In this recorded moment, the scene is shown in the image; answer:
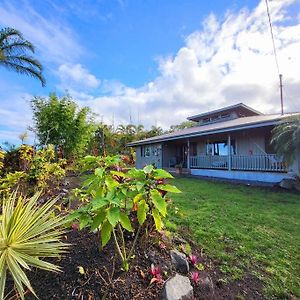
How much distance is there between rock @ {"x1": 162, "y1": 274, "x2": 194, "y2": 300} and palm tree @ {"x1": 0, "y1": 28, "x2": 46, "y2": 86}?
548 inches

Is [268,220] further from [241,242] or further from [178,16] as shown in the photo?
[178,16]

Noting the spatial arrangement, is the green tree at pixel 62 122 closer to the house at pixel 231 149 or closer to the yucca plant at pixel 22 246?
the house at pixel 231 149

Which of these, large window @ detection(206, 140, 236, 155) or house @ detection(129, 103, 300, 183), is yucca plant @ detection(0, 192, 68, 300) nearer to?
house @ detection(129, 103, 300, 183)

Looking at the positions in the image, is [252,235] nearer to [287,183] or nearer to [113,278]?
[113,278]

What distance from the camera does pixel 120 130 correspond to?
103ft

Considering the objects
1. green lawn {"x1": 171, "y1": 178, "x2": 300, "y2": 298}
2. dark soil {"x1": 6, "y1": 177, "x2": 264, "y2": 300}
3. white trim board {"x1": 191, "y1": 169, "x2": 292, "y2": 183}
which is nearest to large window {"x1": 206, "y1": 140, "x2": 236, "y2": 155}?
white trim board {"x1": 191, "y1": 169, "x2": 292, "y2": 183}

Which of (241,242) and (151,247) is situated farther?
(241,242)

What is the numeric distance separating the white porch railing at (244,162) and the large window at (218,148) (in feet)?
3.72

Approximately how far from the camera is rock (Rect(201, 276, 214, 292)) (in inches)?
113

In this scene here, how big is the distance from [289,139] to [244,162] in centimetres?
398

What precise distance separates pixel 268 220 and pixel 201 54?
6696 millimetres

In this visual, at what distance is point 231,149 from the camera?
15891 mm

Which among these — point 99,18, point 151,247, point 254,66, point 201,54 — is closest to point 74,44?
point 99,18

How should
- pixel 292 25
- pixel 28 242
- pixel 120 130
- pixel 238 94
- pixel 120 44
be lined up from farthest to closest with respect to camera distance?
pixel 120 130 < pixel 238 94 < pixel 120 44 < pixel 292 25 < pixel 28 242
